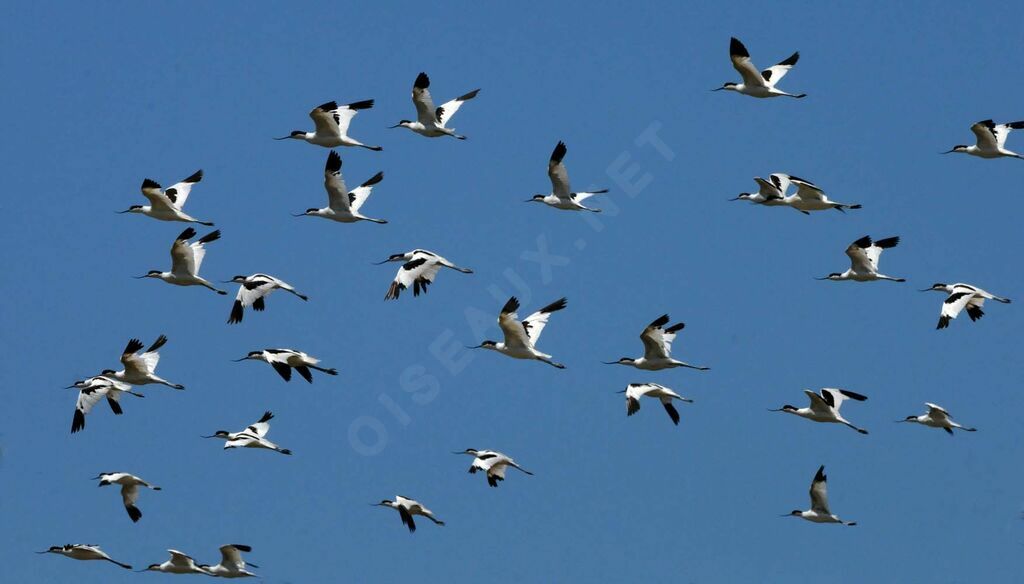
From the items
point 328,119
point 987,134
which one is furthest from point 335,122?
point 987,134

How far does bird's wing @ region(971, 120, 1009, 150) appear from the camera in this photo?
3219 centimetres

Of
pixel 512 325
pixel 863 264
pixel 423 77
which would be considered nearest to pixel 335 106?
pixel 423 77

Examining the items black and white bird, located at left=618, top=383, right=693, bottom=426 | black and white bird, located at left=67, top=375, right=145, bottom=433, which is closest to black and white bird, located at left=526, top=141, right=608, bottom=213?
black and white bird, located at left=618, top=383, right=693, bottom=426

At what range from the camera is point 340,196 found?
32.3m

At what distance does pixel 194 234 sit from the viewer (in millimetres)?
30719

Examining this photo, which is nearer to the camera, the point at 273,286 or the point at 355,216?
the point at 273,286

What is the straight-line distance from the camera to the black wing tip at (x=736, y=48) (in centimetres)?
3034

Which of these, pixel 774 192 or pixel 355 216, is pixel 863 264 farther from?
pixel 355 216

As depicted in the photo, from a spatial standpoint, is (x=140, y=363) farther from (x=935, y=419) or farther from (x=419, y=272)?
(x=935, y=419)

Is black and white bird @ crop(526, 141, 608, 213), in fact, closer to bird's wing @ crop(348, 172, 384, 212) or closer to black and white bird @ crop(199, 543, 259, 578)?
bird's wing @ crop(348, 172, 384, 212)

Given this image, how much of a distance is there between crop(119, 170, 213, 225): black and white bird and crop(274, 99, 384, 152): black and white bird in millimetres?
2697

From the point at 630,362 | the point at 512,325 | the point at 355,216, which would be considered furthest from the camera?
the point at 355,216

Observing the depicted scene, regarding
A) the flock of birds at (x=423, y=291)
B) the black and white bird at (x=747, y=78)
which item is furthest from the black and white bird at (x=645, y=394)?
the black and white bird at (x=747, y=78)

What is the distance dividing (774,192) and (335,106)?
30.9 feet
